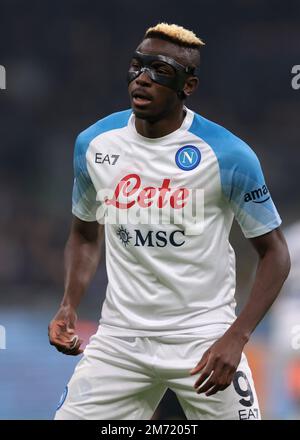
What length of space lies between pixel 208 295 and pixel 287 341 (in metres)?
3.30

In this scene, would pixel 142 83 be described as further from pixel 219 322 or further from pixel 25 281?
pixel 25 281

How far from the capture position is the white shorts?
4453 millimetres

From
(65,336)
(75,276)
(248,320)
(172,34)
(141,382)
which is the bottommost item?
(141,382)

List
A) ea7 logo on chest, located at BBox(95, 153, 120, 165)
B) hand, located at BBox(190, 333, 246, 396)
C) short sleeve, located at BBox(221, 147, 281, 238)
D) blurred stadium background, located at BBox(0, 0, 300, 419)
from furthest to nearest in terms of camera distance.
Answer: blurred stadium background, located at BBox(0, 0, 300, 419)
ea7 logo on chest, located at BBox(95, 153, 120, 165)
short sleeve, located at BBox(221, 147, 281, 238)
hand, located at BBox(190, 333, 246, 396)

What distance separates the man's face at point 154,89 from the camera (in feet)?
15.0

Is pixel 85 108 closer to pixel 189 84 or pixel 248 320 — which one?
pixel 189 84

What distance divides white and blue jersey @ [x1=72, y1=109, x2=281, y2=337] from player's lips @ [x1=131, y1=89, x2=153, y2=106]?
0.58 ft

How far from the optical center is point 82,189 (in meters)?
4.85

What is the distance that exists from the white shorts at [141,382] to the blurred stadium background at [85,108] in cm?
327

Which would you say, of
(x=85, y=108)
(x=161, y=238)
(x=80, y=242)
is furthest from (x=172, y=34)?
(x=85, y=108)

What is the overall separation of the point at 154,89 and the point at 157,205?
47 cm

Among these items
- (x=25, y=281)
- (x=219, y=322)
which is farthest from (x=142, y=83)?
(x=25, y=281)

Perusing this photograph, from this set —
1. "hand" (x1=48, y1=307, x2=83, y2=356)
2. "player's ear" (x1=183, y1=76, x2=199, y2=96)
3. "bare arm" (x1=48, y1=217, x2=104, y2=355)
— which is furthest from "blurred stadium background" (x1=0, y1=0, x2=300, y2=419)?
"player's ear" (x1=183, y1=76, x2=199, y2=96)

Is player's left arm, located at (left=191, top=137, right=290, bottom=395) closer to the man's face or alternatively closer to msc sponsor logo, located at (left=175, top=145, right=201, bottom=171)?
msc sponsor logo, located at (left=175, top=145, right=201, bottom=171)
